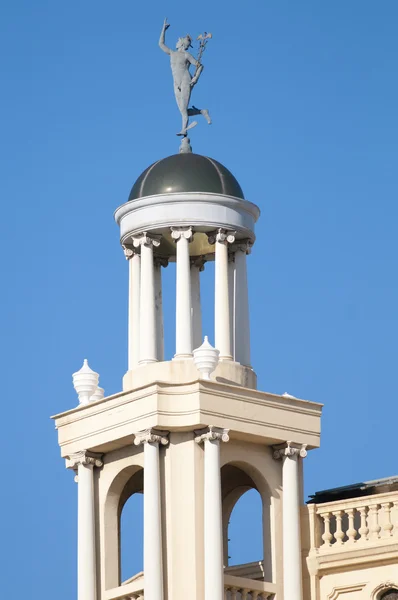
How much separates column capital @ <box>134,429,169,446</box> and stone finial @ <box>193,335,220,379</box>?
4.66ft

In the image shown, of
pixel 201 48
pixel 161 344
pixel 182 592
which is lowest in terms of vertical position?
pixel 182 592

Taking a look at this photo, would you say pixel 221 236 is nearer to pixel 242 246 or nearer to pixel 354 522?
pixel 242 246

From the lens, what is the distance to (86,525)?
156 ft

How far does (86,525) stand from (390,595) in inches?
247

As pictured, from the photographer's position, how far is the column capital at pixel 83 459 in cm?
4762

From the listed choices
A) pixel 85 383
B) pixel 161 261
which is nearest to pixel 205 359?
pixel 85 383

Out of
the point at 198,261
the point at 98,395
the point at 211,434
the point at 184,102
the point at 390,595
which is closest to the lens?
the point at 211,434

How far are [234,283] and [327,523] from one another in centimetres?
544

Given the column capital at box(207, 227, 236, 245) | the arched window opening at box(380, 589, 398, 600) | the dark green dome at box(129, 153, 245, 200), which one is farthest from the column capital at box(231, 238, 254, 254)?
the arched window opening at box(380, 589, 398, 600)

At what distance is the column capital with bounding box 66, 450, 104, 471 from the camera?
1875 inches

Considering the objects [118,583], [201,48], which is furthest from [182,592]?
[201,48]

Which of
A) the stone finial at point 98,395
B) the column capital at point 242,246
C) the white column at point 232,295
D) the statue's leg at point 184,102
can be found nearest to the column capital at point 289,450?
the white column at point 232,295

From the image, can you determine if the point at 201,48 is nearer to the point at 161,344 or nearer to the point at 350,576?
the point at 161,344

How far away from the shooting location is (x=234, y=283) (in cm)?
4894
